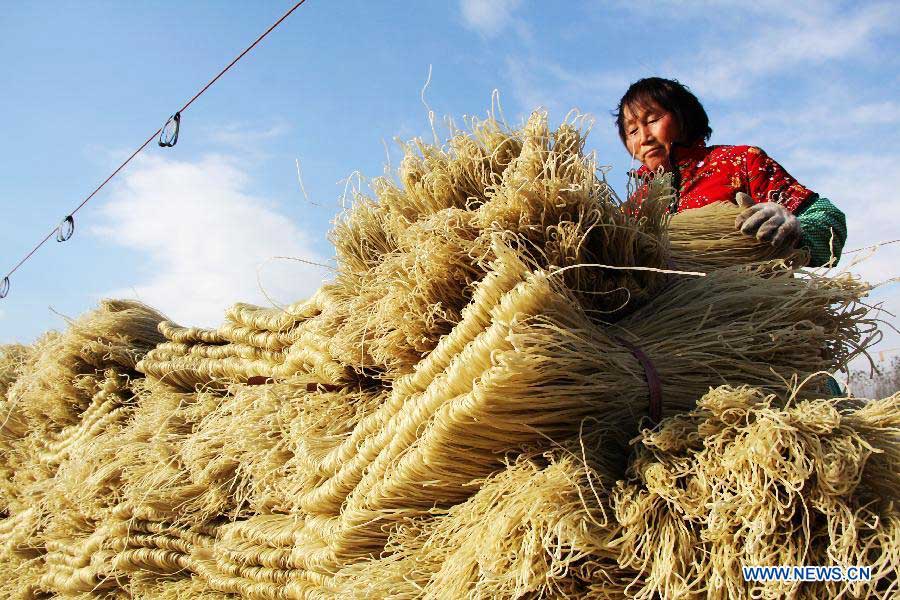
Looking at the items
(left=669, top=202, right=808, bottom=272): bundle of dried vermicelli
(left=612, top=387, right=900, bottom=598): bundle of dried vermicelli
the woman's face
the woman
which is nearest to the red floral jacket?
the woman

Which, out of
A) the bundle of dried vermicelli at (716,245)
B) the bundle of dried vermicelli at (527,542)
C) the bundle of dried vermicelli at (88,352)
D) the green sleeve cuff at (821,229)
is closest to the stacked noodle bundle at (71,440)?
the bundle of dried vermicelli at (88,352)

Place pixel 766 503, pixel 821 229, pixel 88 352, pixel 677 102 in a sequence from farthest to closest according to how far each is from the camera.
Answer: pixel 88 352
pixel 677 102
pixel 821 229
pixel 766 503

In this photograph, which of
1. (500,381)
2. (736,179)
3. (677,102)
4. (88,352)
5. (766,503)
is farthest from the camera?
(88,352)

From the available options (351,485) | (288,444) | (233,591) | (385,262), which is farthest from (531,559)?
(233,591)

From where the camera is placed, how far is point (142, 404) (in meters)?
2.34

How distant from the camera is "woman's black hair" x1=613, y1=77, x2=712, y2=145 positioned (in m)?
2.06

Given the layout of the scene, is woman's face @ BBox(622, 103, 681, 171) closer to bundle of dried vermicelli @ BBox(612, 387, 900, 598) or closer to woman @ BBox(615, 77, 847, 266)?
woman @ BBox(615, 77, 847, 266)

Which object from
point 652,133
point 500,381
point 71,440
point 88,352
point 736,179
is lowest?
point 71,440

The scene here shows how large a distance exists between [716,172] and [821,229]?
1.24ft

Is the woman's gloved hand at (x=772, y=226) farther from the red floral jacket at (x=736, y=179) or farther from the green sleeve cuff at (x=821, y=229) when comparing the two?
the red floral jacket at (x=736, y=179)

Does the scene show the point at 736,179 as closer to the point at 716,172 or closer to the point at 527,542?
the point at 716,172

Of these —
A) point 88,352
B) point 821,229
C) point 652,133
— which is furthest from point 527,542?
point 88,352

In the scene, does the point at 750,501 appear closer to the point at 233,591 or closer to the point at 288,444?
the point at 288,444

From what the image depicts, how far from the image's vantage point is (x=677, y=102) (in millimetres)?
2068
